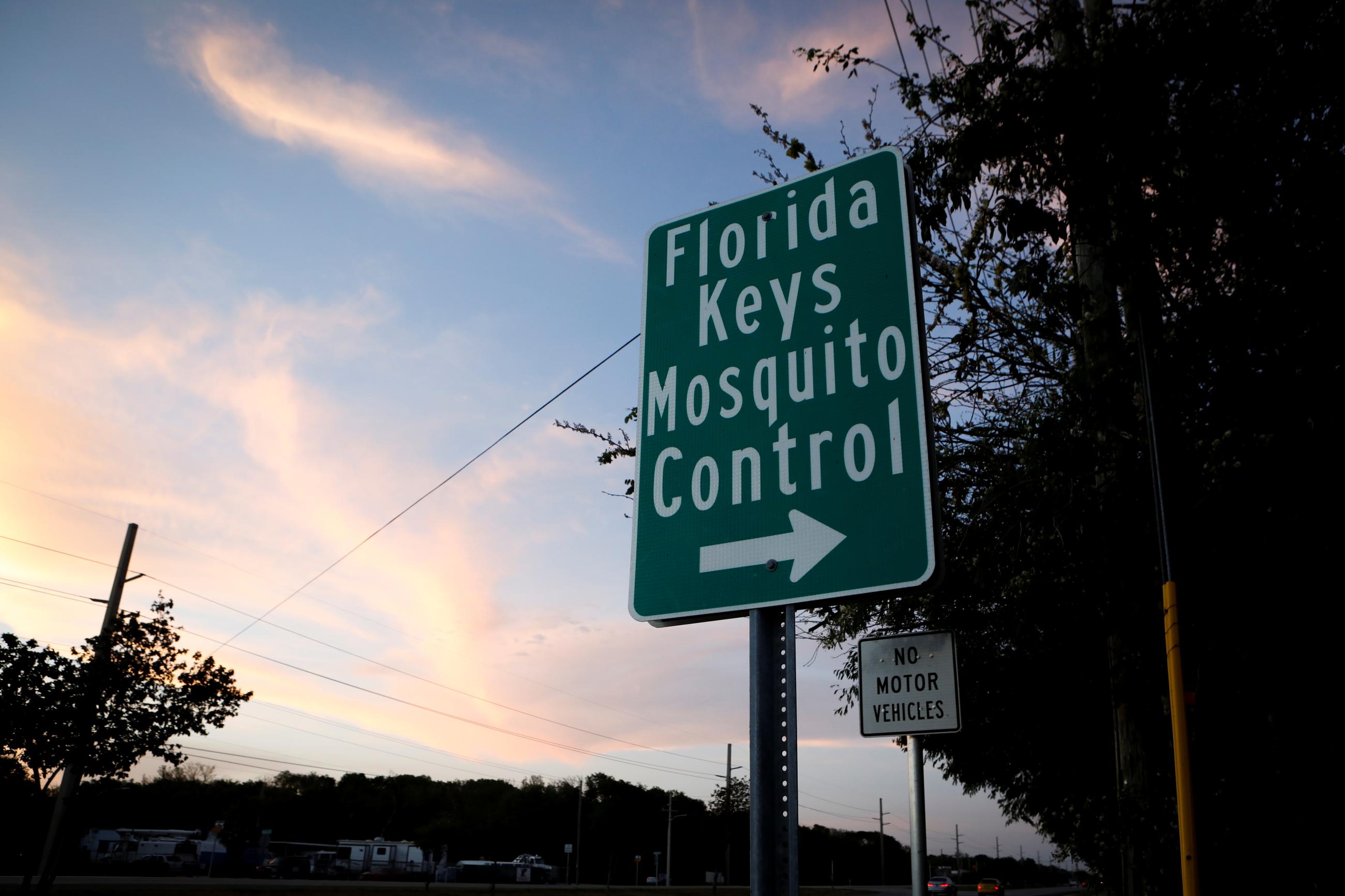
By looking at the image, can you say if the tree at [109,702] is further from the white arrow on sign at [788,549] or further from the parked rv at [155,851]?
the parked rv at [155,851]

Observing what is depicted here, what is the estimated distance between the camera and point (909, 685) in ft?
17.1

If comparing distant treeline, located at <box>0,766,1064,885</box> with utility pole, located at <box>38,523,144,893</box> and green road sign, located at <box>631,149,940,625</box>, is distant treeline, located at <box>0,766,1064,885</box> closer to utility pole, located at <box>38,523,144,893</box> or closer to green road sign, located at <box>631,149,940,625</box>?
utility pole, located at <box>38,523,144,893</box>

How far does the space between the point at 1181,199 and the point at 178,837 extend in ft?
252

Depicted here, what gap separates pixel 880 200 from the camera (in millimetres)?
2521

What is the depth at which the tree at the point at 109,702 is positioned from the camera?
20578 millimetres

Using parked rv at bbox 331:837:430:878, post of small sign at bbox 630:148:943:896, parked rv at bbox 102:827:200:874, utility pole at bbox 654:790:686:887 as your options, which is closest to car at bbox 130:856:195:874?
parked rv at bbox 102:827:200:874

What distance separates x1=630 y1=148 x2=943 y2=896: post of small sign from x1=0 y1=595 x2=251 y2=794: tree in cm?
2300

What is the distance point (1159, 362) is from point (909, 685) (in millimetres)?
4054

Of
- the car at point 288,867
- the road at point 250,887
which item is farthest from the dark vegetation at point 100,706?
the car at point 288,867

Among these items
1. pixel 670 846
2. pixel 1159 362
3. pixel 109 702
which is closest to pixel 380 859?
pixel 670 846

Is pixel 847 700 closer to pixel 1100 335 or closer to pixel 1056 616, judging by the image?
pixel 1056 616

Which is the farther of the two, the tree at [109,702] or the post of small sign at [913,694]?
the tree at [109,702]

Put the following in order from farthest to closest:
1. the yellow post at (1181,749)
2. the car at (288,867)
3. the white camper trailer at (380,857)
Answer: the white camper trailer at (380,857), the car at (288,867), the yellow post at (1181,749)

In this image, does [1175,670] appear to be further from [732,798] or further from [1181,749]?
[732,798]
